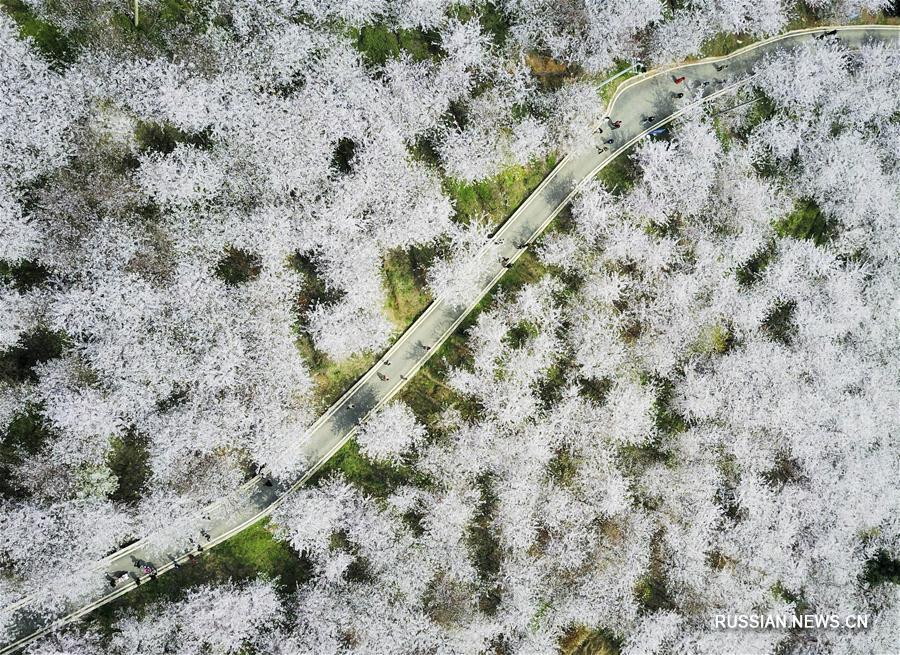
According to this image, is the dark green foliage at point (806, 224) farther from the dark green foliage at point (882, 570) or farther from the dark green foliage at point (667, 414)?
the dark green foliage at point (882, 570)

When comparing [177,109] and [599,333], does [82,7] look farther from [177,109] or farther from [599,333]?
[599,333]

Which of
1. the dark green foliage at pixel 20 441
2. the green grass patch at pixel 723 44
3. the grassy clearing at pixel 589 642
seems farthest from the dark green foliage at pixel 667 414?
the dark green foliage at pixel 20 441

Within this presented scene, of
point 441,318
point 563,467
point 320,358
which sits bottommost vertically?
point 563,467

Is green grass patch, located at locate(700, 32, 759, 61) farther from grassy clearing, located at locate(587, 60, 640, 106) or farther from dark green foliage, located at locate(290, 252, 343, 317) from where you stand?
dark green foliage, located at locate(290, 252, 343, 317)

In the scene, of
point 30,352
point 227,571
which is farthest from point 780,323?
point 30,352

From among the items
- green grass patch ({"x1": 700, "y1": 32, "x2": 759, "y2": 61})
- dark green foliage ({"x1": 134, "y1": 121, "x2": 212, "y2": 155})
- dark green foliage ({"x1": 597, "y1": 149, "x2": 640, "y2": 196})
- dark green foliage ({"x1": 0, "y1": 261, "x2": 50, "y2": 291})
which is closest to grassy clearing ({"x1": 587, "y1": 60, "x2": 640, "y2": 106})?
dark green foliage ({"x1": 597, "y1": 149, "x2": 640, "y2": 196})

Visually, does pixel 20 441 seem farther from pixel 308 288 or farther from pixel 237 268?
pixel 308 288
